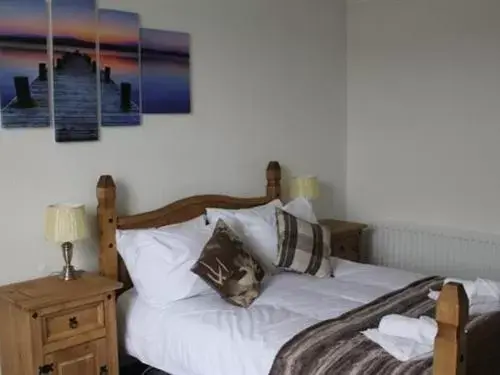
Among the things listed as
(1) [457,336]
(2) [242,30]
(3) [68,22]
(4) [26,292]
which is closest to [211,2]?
(2) [242,30]

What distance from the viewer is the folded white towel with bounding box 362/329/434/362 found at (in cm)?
219

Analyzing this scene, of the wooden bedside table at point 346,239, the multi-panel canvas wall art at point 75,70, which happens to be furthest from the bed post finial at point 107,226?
the wooden bedside table at point 346,239

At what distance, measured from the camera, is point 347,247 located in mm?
4238

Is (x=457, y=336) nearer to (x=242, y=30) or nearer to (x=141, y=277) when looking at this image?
(x=141, y=277)

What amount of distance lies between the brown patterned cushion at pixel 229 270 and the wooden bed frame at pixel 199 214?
420 mm

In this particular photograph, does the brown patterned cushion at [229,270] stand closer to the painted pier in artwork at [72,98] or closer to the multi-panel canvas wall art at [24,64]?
the painted pier in artwork at [72,98]

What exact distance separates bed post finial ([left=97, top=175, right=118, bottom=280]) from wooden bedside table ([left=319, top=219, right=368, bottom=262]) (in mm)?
1606

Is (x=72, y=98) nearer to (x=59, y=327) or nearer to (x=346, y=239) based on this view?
(x=59, y=327)

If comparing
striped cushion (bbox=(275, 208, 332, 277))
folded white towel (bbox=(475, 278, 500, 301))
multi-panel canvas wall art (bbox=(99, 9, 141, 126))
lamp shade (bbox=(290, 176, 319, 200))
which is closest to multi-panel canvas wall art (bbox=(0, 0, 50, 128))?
multi-panel canvas wall art (bbox=(99, 9, 141, 126))

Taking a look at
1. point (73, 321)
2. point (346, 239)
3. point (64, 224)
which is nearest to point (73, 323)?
point (73, 321)

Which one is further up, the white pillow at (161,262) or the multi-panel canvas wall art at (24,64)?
the multi-panel canvas wall art at (24,64)

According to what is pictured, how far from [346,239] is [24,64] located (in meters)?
2.42

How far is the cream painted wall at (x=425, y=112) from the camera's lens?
3.95 meters

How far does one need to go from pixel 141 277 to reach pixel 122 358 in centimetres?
55
